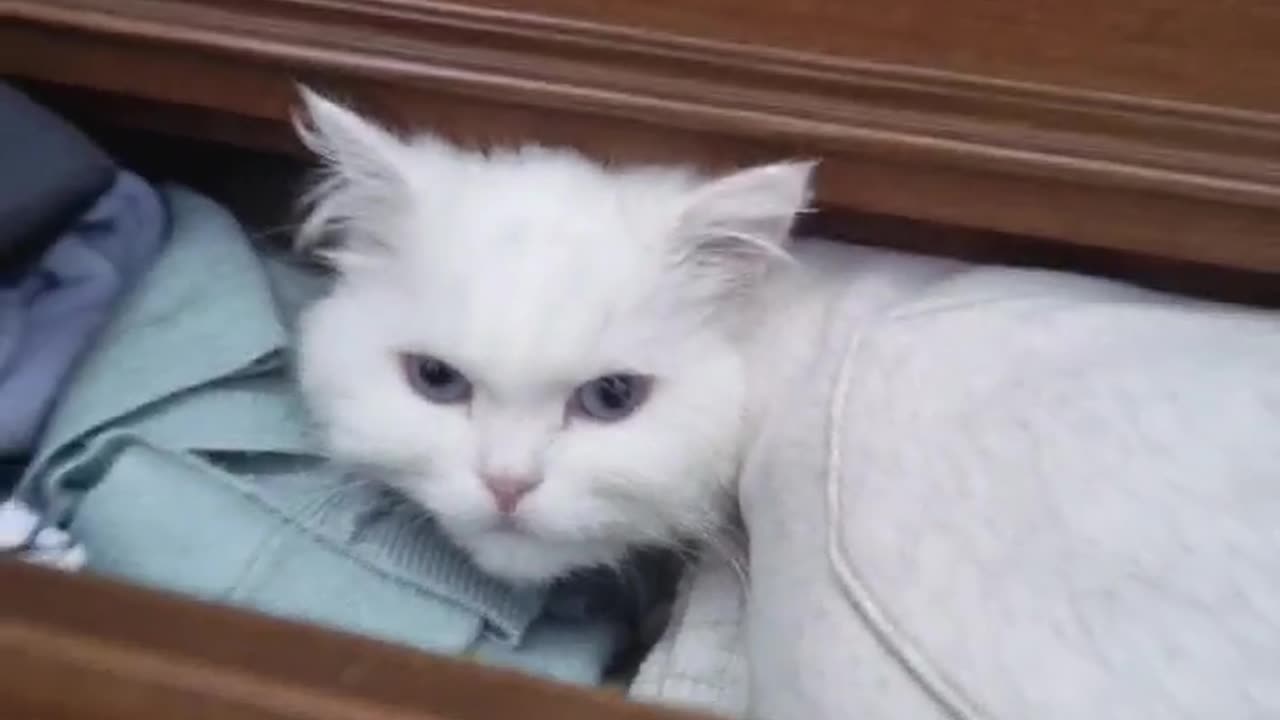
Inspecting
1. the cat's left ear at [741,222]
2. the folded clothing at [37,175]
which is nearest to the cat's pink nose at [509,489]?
the cat's left ear at [741,222]

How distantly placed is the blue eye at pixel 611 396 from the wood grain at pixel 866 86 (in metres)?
0.10

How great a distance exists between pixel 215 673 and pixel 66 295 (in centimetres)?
28

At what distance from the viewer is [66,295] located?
2.50 feet

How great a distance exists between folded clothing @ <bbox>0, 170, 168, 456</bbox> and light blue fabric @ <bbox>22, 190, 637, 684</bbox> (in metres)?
0.01

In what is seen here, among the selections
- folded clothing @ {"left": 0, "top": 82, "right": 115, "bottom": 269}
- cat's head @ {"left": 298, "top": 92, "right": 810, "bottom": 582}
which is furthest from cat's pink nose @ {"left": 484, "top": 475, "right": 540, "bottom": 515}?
folded clothing @ {"left": 0, "top": 82, "right": 115, "bottom": 269}

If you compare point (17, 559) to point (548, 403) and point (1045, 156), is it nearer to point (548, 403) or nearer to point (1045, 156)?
point (548, 403)

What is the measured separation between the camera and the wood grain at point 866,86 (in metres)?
0.60

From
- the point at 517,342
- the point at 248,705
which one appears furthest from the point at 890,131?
the point at 248,705

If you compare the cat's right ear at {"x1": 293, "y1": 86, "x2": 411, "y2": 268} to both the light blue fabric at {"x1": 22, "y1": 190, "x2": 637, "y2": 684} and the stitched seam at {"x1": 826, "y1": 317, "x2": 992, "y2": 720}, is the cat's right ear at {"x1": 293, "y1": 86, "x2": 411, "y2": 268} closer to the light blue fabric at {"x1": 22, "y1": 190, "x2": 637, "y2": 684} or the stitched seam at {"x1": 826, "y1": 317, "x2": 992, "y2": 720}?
the light blue fabric at {"x1": 22, "y1": 190, "x2": 637, "y2": 684}

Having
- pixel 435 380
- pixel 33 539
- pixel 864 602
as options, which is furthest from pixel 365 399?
pixel 864 602

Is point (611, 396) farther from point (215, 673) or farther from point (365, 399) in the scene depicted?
point (215, 673)

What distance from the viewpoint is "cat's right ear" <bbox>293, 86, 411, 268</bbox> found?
2.22 feet

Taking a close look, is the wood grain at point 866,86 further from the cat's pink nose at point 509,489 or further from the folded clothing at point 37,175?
the cat's pink nose at point 509,489

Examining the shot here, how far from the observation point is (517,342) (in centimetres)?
68
